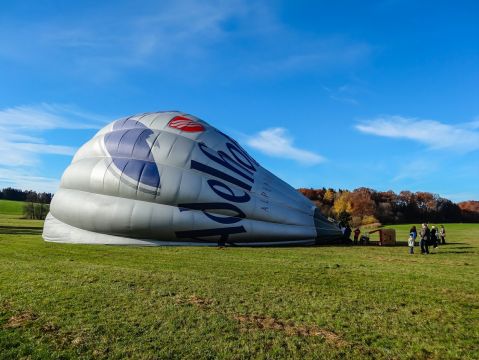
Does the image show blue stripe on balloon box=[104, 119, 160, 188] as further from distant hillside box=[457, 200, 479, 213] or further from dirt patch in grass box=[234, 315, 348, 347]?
distant hillside box=[457, 200, 479, 213]

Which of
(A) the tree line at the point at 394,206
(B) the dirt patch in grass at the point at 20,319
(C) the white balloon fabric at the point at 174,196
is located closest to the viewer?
(B) the dirt patch in grass at the point at 20,319

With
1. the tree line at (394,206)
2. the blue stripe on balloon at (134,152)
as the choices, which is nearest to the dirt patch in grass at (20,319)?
the blue stripe on balloon at (134,152)

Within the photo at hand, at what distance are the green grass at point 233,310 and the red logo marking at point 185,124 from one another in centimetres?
849

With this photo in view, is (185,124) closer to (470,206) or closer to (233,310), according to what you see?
(233,310)

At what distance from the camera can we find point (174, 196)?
1817 cm

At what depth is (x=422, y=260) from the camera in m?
15.3

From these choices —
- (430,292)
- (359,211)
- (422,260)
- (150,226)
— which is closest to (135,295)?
(430,292)

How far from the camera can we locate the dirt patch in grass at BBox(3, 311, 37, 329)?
6239mm

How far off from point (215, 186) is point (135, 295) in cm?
1056

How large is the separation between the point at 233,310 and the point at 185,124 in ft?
45.8

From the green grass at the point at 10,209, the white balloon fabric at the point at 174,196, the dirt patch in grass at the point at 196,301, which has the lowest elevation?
the dirt patch in grass at the point at 196,301

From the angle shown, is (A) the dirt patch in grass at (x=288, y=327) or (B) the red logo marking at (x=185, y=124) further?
(B) the red logo marking at (x=185, y=124)

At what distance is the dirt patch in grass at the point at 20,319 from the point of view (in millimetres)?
6239

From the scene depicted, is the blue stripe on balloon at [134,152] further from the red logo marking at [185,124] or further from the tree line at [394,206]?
the tree line at [394,206]
